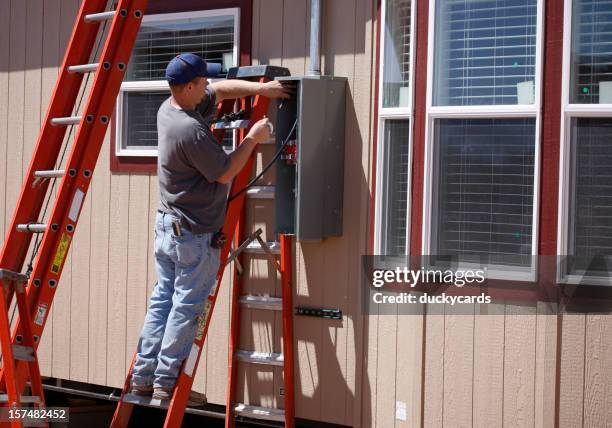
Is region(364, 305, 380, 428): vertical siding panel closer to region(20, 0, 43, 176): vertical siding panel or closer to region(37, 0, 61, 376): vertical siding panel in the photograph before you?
region(37, 0, 61, 376): vertical siding panel

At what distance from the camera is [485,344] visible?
18.5 ft

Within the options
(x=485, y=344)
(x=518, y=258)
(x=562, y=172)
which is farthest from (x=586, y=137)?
(x=485, y=344)

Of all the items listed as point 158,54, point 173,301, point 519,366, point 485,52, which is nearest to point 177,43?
point 158,54

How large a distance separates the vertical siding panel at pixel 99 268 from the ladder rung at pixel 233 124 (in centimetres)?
139

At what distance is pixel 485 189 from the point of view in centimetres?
567

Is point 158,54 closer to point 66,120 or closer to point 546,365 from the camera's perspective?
point 66,120

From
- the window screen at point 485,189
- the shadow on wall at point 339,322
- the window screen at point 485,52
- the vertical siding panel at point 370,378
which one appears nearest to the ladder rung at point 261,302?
the shadow on wall at point 339,322

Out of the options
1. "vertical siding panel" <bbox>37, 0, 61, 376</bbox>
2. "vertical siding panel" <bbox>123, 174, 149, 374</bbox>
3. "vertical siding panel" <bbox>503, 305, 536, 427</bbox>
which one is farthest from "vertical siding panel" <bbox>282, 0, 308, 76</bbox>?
"vertical siding panel" <bbox>503, 305, 536, 427</bbox>

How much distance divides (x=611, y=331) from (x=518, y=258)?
641mm

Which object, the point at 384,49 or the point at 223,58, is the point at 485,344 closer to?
the point at 384,49

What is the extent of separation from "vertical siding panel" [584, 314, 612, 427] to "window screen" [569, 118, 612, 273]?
0.29m

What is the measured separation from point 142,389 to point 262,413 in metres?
1.13

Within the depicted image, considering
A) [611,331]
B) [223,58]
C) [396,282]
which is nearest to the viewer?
[611,331]

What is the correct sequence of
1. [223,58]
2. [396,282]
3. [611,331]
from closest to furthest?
1. [611,331]
2. [396,282]
3. [223,58]
